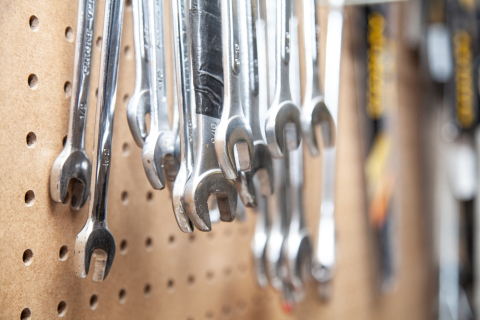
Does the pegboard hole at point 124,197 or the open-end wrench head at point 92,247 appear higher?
the pegboard hole at point 124,197

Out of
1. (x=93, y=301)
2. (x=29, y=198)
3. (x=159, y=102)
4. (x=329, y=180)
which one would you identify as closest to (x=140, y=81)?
(x=159, y=102)

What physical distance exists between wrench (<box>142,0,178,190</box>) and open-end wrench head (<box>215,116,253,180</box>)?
0.40 feet

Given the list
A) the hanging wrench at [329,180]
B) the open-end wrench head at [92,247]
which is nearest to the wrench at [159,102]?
the open-end wrench head at [92,247]

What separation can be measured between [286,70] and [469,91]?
1.27 meters

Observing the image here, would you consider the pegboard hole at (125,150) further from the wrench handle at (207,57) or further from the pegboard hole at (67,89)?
the wrench handle at (207,57)

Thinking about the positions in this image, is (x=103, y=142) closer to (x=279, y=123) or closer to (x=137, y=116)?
(x=137, y=116)

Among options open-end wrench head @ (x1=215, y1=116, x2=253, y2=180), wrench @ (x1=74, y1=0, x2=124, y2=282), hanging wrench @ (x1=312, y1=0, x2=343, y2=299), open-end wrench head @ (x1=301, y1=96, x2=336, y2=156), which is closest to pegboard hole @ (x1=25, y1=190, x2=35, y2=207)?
wrench @ (x1=74, y1=0, x2=124, y2=282)

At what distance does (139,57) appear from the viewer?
2.36 feet

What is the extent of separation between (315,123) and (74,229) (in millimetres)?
481

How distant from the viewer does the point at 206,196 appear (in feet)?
2.06

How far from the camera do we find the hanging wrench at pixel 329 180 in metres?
1.23

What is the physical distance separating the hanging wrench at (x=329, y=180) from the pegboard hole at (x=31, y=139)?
0.79 m

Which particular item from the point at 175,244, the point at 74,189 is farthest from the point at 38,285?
the point at 175,244

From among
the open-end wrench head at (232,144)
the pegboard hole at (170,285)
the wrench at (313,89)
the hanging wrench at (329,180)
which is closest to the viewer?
the open-end wrench head at (232,144)
